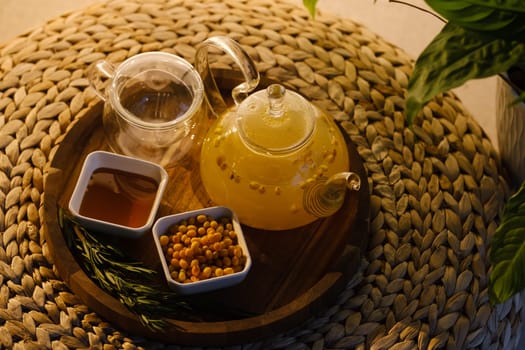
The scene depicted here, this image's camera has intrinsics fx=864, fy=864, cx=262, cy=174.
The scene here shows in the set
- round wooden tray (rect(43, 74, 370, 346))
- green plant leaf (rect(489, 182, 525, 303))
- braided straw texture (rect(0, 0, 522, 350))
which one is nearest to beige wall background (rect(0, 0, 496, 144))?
braided straw texture (rect(0, 0, 522, 350))

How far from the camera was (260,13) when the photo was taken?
125cm

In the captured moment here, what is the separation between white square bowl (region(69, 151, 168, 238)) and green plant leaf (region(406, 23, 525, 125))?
1.12 ft

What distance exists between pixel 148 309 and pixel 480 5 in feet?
1.57

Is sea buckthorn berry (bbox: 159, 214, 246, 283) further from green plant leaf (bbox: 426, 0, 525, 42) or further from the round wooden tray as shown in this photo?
green plant leaf (bbox: 426, 0, 525, 42)

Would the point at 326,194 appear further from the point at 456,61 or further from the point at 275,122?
the point at 456,61

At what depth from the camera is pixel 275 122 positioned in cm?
99

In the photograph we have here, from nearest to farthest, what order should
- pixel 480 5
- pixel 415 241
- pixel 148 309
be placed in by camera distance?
pixel 480 5
pixel 148 309
pixel 415 241

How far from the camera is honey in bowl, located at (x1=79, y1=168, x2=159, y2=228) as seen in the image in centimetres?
102

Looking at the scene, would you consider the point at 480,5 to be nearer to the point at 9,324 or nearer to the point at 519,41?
the point at 519,41

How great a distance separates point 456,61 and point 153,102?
40 centimetres

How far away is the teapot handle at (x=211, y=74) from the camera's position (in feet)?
3.30

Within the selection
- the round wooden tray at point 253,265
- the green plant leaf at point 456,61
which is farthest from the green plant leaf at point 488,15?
the round wooden tray at point 253,265

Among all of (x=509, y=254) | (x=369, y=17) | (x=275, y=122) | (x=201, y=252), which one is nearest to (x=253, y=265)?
(x=201, y=252)

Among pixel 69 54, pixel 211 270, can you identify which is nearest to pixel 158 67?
pixel 69 54
